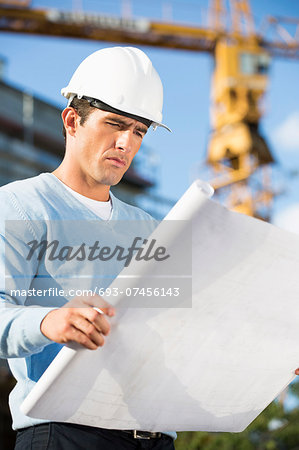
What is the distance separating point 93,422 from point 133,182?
1995cm

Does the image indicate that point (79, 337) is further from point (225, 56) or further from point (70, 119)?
point (225, 56)

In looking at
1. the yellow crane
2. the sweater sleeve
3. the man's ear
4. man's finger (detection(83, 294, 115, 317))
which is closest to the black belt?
the sweater sleeve

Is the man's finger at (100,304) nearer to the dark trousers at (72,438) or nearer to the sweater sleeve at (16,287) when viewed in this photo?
the sweater sleeve at (16,287)

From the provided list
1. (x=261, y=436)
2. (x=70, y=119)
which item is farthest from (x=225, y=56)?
(x=70, y=119)

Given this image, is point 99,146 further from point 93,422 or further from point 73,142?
point 93,422

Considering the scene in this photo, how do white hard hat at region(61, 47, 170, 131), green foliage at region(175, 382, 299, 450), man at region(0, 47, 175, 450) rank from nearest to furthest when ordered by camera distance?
man at region(0, 47, 175, 450), white hard hat at region(61, 47, 170, 131), green foliage at region(175, 382, 299, 450)

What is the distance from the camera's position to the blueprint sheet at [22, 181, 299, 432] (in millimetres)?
981

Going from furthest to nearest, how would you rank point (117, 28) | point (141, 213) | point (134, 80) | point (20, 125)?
1. point (20, 125)
2. point (117, 28)
3. point (141, 213)
4. point (134, 80)

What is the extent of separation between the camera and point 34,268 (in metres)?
1.20

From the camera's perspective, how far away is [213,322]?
43.3 inches

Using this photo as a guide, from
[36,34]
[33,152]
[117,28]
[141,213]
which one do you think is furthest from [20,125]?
[141,213]

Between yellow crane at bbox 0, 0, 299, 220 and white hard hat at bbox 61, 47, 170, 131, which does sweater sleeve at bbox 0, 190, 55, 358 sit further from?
yellow crane at bbox 0, 0, 299, 220

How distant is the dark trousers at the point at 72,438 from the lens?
3.84 feet

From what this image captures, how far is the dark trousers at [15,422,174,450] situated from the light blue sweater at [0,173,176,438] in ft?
0.09
